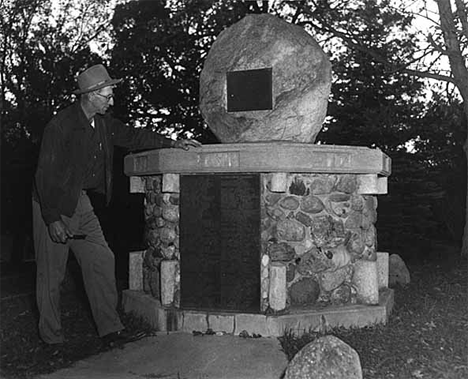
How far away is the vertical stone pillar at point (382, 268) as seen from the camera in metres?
7.05

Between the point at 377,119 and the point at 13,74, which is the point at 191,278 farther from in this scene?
the point at 13,74

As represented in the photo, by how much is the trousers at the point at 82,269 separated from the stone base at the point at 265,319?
27.9 inches

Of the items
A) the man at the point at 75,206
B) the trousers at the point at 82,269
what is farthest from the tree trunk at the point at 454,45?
the trousers at the point at 82,269

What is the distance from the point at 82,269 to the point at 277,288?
1.62 m

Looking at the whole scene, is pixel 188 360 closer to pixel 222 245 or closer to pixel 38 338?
pixel 222 245

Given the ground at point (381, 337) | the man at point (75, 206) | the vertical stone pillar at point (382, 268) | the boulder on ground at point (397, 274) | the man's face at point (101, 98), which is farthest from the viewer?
the boulder on ground at point (397, 274)

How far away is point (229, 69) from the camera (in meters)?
6.67

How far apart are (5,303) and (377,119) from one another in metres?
7.57

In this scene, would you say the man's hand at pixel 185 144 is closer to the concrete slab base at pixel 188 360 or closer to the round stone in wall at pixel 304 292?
the round stone in wall at pixel 304 292

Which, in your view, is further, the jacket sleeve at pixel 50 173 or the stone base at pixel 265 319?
the stone base at pixel 265 319

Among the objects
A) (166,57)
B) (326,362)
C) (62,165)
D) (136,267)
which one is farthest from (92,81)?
(166,57)

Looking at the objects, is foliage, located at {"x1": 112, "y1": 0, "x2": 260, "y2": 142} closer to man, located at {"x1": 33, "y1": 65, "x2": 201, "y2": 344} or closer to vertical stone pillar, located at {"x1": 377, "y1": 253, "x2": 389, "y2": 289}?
vertical stone pillar, located at {"x1": 377, "y1": 253, "x2": 389, "y2": 289}

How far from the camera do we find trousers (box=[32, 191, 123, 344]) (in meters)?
5.30

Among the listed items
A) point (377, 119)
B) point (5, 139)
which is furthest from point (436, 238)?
point (5, 139)
